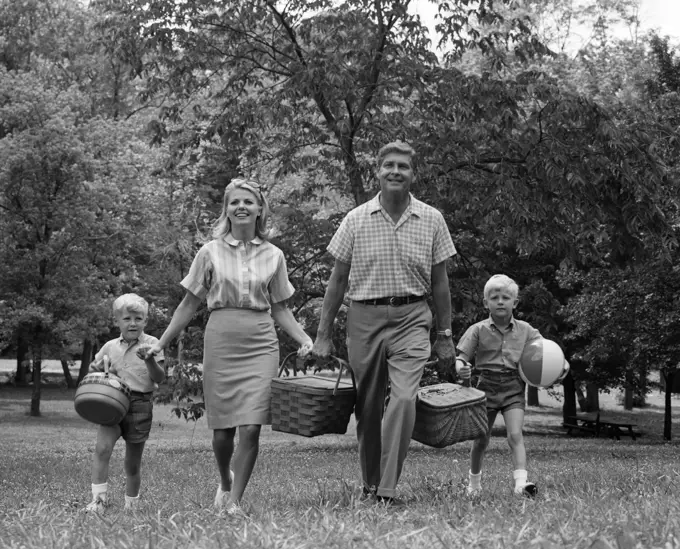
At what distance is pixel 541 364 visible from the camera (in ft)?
24.4

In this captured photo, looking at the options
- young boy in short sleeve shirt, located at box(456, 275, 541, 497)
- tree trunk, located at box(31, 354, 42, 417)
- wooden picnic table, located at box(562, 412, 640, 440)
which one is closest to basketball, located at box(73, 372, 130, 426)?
young boy in short sleeve shirt, located at box(456, 275, 541, 497)

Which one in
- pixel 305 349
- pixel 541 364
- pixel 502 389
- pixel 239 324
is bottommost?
pixel 502 389

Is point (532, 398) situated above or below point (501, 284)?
below

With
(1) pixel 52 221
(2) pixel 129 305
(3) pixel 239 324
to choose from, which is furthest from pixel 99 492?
(1) pixel 52 221

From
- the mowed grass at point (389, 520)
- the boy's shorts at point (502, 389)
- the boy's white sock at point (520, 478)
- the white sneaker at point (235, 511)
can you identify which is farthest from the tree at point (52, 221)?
the white sneaker at point (235, 511)

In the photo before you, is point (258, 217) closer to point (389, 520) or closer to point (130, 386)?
point (130, 386)

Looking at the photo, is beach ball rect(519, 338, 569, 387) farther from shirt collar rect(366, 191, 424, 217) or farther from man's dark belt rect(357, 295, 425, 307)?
shirt collar rect(366, 191, 424, 217)

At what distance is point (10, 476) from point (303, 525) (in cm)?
789

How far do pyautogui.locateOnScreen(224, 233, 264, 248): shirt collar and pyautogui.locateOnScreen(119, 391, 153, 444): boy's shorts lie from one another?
1428 millimetres

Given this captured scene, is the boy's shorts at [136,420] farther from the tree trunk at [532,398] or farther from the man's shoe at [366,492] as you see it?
the tree trunk at [532,398]

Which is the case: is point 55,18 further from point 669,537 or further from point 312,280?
point 669,537

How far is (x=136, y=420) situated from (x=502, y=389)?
9.08 feet

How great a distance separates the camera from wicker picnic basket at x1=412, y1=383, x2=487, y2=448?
19.8 feet

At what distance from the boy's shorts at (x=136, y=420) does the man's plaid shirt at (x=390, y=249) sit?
6.02 feet
